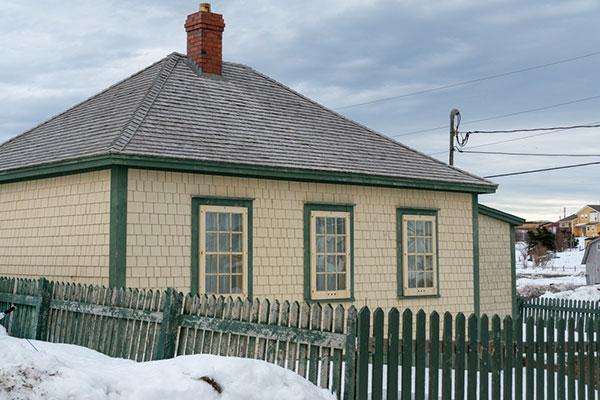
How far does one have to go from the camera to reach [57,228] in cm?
1357

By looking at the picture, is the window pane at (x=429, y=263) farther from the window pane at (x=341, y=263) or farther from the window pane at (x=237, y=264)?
the window pane at (x=237, y=264)

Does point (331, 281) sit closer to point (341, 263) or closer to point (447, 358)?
point (341, 263)

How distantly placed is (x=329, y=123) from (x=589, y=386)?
9.81m

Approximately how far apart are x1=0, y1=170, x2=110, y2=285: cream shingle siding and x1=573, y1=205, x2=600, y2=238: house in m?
132

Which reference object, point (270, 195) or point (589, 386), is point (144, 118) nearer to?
point (270, 195)

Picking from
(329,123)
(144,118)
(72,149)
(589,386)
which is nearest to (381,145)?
(329,123)

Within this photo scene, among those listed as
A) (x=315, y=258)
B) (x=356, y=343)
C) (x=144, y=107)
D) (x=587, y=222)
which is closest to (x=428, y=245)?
(x=315, y=258)

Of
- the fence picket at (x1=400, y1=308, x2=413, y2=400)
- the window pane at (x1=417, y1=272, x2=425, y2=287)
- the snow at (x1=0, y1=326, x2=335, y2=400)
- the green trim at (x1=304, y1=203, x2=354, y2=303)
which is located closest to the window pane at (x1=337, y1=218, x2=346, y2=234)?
the green trim at (x1=304, y1=203, x2=354, y2=303)

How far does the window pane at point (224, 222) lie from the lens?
43.3 feet

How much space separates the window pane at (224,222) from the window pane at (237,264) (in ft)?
1.80

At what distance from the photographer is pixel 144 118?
1352 cm

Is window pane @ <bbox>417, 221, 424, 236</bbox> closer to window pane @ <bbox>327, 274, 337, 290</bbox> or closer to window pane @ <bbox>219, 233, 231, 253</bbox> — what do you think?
window pane @ <bbox>327, 274, 337, 290</bbox>

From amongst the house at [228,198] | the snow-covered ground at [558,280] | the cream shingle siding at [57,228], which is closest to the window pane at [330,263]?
the house at [228,198]

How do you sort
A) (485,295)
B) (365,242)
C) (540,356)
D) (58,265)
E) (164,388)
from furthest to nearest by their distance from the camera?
(485,295), (365,242), (58,265), (540,356), (164,388)
